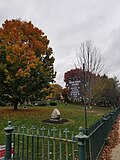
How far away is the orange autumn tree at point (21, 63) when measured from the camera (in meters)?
19.1

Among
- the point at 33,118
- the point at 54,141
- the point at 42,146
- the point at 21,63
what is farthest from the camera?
the point at 21,63

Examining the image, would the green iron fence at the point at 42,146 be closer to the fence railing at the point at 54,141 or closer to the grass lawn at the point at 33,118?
the fence railing at the point at 54,141

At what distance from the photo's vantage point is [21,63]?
19.2 metres

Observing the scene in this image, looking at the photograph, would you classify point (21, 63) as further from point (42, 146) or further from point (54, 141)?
point (54, 141)

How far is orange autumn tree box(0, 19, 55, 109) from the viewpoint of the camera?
62.8 feet

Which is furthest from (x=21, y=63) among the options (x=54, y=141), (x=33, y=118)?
(x=54, y=141)

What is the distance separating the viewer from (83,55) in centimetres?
3120

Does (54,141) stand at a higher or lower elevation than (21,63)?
lower

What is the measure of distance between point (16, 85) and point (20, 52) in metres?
2.97

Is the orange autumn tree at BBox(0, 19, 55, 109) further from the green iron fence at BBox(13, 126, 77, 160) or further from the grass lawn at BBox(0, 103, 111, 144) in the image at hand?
the green iron fence at BBox(13, 126, 77, 160)

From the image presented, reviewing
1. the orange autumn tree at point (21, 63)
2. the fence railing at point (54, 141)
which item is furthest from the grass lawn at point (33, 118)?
the fence railing at point (54, 141)

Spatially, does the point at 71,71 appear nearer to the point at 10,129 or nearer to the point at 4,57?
the point at 4,57

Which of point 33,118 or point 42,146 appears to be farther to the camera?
point 33,118

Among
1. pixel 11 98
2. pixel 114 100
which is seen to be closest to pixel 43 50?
pixel 11 98
